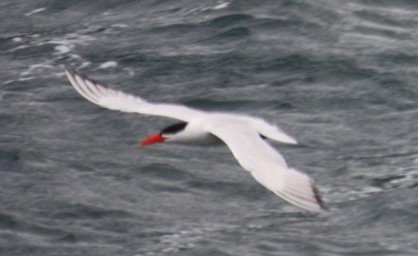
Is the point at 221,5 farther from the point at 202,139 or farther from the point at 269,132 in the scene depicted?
the point at 269,132

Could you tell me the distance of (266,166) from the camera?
1051 centimetres

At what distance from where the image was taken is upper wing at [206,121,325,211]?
984 centimetres

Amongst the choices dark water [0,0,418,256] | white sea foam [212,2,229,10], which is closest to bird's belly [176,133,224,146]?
dark water [0,0,418,256]

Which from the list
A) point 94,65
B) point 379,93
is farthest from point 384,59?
point 94,65

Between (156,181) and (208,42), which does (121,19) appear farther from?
(156,181)

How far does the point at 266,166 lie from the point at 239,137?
90 cm

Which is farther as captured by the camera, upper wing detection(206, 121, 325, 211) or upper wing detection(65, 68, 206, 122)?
upper wing detection(65, 68, 206, 122)

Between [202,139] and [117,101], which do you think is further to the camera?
[117,101]

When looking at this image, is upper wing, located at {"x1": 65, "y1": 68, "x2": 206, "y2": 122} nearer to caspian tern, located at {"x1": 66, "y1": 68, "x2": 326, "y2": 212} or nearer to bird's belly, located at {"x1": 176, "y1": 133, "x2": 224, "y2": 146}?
caspian tern, located at {"x1": 66, "y1": 68, "x2": 326, "y2": 212}

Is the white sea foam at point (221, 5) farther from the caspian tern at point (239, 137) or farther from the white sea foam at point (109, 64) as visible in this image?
the caspian tern at point (239, 137)

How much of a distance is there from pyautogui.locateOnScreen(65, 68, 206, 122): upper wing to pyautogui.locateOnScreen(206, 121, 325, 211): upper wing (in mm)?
736

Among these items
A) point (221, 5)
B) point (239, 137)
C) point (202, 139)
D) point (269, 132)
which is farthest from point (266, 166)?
point (221, 5)

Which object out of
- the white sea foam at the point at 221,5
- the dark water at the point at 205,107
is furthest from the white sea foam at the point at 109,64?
the white sea foam at the point at 221,5

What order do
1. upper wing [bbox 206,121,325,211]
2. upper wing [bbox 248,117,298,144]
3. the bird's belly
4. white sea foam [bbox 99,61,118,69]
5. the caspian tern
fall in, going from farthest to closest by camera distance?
1. white sea foam [bbox 99,61,118,69]
2. the bird's belly
3. upper wing [bbox 248,117,298,144]
4. the caspian tern
5. upper wing [bbox 206,121,325,211]
